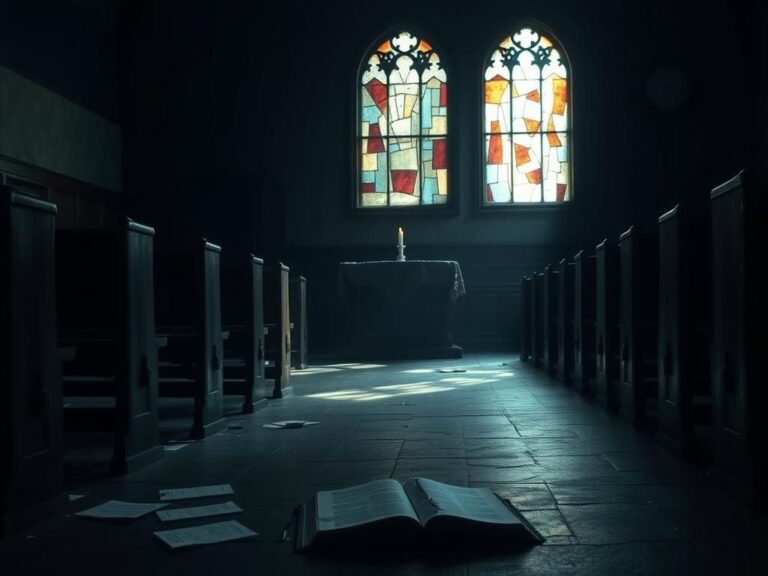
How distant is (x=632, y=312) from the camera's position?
4598 millimetres

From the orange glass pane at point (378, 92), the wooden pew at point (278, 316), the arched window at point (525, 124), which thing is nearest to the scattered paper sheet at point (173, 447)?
the wooden pew at point (278, 316)

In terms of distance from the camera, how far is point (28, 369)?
276cm

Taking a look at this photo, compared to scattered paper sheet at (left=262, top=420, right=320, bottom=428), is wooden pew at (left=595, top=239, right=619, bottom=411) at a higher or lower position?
higher

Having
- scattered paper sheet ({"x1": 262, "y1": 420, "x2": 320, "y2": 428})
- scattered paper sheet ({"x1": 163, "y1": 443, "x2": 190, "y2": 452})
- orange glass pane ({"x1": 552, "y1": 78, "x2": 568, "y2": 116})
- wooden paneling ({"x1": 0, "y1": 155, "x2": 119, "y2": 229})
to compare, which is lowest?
scattered paper sheet ({"x1": 163, "y1": 443, "x2": 190, "y2": 452})

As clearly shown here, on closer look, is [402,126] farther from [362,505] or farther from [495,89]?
[362,505]

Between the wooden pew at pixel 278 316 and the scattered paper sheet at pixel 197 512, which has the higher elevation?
the wooden pew at pixel 278 316

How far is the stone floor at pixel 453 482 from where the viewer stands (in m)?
2.22

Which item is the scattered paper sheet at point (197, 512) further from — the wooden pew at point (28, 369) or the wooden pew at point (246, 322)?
the wooden pew at point (246, 322)

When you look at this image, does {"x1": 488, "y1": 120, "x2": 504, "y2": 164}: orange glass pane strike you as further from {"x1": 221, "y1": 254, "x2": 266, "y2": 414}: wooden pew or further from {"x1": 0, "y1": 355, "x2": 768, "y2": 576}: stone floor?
{"x1": 221, "y1": 254, "x2": 266, "y2": 414}: wooden pew

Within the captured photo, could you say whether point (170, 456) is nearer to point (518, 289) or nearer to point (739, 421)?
point (739, 421)

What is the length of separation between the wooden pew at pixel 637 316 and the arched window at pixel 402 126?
26.1 feet

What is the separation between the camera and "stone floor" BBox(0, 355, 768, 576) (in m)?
2.22

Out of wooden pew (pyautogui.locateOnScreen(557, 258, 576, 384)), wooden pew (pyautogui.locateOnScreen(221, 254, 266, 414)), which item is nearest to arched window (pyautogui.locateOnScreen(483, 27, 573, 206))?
wooden pew (pyautogui.locateOnScreen(557, 258, 576, 384))

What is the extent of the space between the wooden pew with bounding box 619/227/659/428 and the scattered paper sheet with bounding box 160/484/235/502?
2374mm
